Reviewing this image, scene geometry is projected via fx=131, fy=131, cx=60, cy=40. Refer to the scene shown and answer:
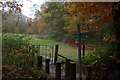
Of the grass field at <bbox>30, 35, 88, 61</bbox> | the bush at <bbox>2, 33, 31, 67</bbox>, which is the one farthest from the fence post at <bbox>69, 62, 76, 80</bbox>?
the bush at <bbox>2, 33, 31, 67</bbox>

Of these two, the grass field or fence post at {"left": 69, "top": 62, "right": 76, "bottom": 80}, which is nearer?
fence post at {"left": 69, "top": 62, "right": 76, "bottom": 80}

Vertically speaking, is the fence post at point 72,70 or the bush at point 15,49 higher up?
the bush at point 15,49

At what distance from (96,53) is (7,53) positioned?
2071mm

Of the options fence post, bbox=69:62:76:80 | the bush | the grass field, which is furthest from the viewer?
the bush

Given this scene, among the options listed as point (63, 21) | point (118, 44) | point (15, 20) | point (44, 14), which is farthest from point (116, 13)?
point (15, 20)

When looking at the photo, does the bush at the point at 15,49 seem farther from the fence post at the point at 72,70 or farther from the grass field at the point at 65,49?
the fence post at the point at 72,70

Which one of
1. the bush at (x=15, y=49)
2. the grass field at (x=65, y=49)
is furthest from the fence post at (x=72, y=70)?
the bush at (x=15, y=49)

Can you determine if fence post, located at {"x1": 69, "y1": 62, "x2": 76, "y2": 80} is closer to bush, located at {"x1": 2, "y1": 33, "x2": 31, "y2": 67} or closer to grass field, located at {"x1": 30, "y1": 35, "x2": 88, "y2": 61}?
grass field, located at {"x1": 30, "y1": 35, "x2": 88, "y2": 61}

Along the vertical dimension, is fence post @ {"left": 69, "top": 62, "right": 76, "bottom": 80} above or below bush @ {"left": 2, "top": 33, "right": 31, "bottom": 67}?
below

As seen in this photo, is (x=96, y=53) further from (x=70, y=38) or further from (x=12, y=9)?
(x=12, y=9)

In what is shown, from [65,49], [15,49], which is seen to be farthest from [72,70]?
[15,49]

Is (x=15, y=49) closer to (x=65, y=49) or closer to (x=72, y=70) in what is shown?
(x=65, y=49)

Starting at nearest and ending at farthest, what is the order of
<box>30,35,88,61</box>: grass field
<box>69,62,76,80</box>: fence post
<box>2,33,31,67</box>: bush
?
<box>69,62,76,80</box>: fence post
<box>30,35,88,61</box>: grass field
<box>2,33,31,67</box>: bush

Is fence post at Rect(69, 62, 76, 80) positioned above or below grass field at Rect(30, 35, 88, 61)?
below
